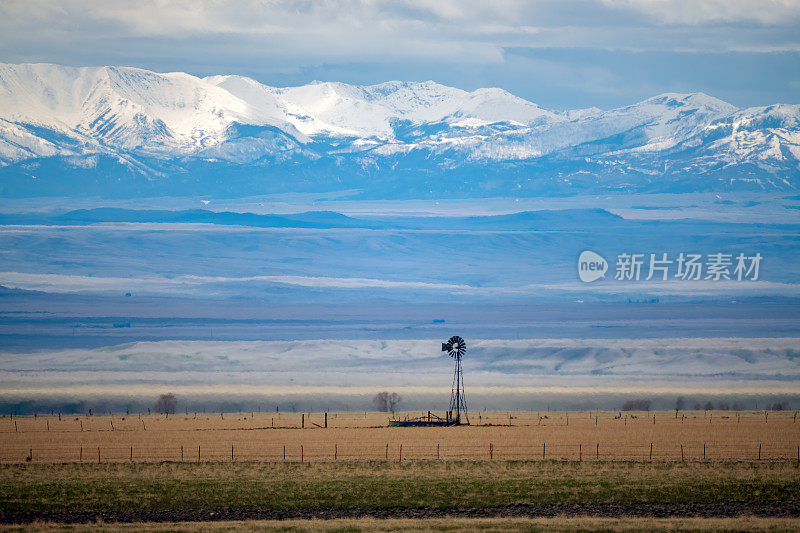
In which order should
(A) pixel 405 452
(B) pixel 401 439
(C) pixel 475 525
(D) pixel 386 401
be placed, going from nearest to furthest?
(C) pixel 475 525
(A) pixel 405 452
(B) pixel 401 439
(D) pixel 386 401

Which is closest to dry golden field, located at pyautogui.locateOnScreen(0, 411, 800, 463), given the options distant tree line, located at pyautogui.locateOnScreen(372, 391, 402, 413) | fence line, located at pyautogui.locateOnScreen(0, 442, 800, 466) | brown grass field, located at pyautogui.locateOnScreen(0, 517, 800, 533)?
fence line, located at pyautogui.locateOnScreen(0, 442, 800, 466)

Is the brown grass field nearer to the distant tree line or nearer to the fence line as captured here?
the fence line

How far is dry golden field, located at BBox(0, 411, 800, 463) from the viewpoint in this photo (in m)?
67.4

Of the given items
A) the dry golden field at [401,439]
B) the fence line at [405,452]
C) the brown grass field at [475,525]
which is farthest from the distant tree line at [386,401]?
the brown grass field at [475,525]

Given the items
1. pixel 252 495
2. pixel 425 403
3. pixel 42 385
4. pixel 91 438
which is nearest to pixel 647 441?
pixel 252 495

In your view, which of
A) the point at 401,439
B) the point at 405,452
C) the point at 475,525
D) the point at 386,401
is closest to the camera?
the point at 475,525

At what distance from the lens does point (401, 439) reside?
255 ft

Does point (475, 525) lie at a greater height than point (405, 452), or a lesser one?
lesser

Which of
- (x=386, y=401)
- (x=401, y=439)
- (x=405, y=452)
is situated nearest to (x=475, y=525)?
(x=405, y=452)

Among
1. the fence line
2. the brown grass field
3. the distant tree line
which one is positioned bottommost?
the brown grass field

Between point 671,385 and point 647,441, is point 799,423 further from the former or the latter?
point 671,385

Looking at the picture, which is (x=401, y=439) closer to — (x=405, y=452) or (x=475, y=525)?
(x=405, y=452)

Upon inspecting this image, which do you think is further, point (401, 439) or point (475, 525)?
point (401, 439)

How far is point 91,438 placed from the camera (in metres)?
79.9
